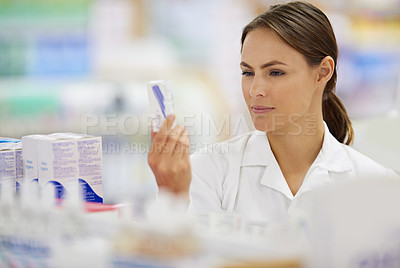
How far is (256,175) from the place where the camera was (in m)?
1.95

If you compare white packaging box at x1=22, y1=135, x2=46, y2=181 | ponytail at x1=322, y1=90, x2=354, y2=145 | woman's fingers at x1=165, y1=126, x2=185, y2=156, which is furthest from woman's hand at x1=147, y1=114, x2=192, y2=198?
ponytail at x1=322, y1=90, x2=354, y2=145

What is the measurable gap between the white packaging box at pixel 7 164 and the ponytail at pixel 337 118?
129 cm

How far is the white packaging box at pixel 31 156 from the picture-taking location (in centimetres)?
143

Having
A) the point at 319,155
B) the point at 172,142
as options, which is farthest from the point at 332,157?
the point at 172,142

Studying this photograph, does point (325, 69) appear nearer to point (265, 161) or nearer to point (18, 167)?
point (265, 161)

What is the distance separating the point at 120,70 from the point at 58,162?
7.48 feet

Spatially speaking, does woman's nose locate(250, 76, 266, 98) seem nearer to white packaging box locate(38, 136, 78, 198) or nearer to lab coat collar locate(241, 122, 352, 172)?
lab coat collar locate(241, 122, 352, 172)

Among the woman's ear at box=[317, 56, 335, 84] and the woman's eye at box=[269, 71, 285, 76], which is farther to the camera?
the woman's ear at box=[317, 56, 335, 84]

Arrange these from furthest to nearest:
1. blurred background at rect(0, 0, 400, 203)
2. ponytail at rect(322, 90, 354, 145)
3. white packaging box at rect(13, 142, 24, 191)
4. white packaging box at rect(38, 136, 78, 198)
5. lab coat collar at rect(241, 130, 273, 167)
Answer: blurred background at rect(0, 0, 400, 203) < ponytail at rect(322, 90, 354, 145) < lab coat collar at rect(241, 130, 273, 167) < white packaging box at rect(13, 142, 24, 191) < white packaging box at rect(38, 136, 78, 198)

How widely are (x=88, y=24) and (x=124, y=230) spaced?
9.25 ft

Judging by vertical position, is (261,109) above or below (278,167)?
above

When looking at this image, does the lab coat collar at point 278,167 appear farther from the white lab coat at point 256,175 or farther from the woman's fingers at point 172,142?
the woman's fingers at point 172,142

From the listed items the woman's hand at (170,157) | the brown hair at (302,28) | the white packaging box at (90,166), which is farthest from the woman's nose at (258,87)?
the white packaging box at (90,166)

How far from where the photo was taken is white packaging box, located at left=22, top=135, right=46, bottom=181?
1.43 m
